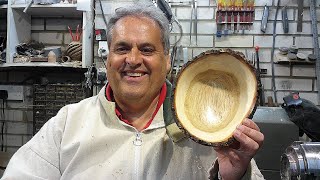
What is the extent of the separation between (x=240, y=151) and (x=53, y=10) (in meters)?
2.15

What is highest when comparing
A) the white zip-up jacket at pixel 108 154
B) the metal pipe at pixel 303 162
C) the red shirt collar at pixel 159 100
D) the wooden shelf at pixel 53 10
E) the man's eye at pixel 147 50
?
the wooden shelf at pixel 53 10

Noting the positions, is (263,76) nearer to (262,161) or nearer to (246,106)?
(262,161)

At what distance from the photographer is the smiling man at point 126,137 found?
1125 millimetres

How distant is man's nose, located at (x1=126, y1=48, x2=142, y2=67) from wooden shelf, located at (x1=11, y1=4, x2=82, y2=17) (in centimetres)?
147

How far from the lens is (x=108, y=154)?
115cm

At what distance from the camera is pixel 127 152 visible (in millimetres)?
1135

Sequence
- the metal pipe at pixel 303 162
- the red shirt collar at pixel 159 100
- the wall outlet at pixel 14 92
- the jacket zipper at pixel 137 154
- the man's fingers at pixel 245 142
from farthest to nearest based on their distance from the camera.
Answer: the wall outlet at pixel 14 92, the red shirt collar at pixel 159 100, the jacket zipper at pixel 137 154, the man's fingers at pixel 245 142, the metal pipe at pixel 303 162

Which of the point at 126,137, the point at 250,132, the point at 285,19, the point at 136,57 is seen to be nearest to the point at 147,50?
the point at 136,57

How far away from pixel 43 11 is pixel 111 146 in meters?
1.88

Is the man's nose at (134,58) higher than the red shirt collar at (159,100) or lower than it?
higher

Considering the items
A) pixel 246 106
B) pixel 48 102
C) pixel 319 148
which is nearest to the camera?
pixel 319 148

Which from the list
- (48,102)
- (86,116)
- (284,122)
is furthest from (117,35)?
(48,102)

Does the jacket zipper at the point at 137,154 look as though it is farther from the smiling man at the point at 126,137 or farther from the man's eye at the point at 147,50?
the man's eye at the point at 147,50

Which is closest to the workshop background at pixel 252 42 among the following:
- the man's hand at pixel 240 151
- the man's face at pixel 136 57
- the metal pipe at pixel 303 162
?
the man's face at pixel 136 57
